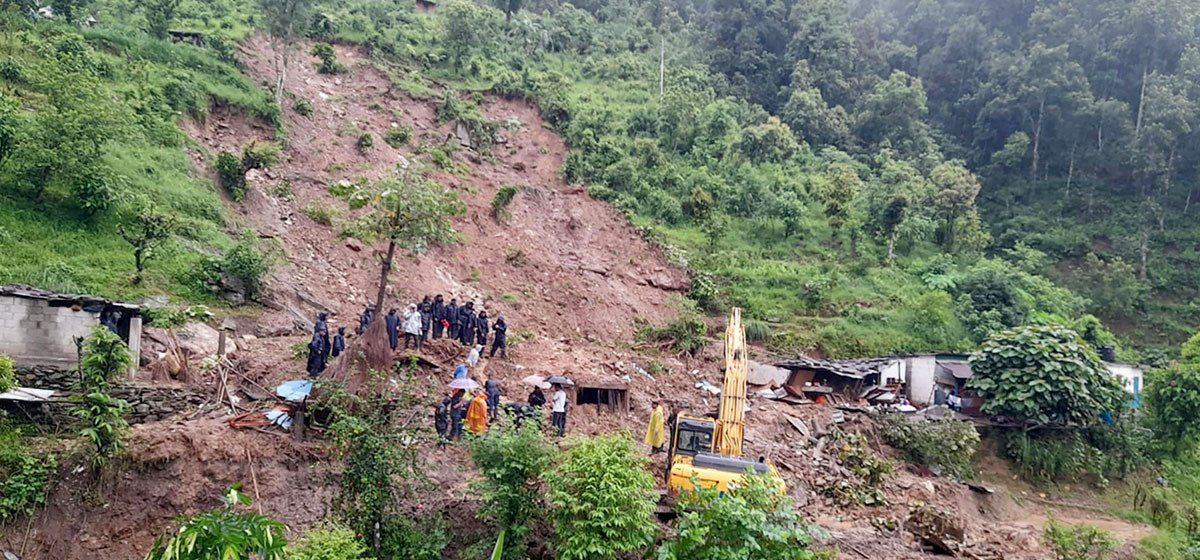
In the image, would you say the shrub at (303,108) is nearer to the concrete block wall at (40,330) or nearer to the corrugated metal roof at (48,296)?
the corrugated metal roof at (48,296)

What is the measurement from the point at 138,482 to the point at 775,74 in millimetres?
42941

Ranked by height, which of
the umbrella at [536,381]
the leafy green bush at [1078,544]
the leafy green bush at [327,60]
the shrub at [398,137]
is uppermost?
the leafy green bush at [327,60]

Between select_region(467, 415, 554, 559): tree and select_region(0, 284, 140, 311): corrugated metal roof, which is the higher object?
select_region(0, 284, 140, 311): corrugated metal roof

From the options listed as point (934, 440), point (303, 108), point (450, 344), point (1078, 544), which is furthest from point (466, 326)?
point (303, 108)

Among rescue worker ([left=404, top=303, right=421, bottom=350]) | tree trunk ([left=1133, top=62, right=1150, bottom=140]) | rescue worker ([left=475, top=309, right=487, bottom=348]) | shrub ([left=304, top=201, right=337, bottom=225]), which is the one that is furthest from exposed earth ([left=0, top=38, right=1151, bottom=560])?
tree trunk ([left=1133, top=62, right=1150, bottom=140])

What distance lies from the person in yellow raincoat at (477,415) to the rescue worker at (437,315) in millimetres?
3849

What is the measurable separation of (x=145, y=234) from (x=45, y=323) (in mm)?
5578

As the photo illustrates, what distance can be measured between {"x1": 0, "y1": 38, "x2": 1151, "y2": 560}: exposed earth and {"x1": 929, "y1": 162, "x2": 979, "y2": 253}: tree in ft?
42.4

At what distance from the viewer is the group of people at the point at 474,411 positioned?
12.9 meters

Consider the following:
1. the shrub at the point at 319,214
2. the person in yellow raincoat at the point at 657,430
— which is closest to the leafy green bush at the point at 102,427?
the person in yellow raincoat at the point at 657,430

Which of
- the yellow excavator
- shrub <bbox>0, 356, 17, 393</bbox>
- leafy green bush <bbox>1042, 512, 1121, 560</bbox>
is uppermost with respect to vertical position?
shrub <bbox>0, 356, 17, 393</bbox>

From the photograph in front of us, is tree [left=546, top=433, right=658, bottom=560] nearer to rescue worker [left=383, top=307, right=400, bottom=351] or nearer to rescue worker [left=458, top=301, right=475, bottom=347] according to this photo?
rescue worker [left=383, top=307, right=400, bottom=351]

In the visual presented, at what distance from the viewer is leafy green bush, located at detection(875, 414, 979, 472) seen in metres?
18.2

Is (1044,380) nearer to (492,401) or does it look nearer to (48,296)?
(492,401)
